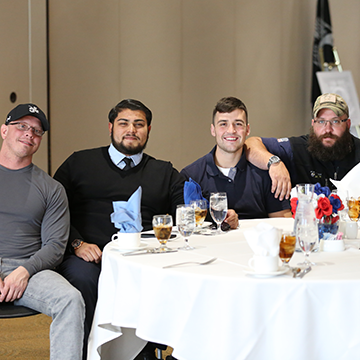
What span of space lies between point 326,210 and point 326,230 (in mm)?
86

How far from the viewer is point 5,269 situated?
223cm

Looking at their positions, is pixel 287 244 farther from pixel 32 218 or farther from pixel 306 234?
pixel 32 218

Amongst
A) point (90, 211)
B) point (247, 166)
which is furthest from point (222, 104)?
point (90, 211)

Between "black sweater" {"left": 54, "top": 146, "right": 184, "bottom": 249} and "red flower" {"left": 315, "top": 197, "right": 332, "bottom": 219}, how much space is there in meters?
1.23

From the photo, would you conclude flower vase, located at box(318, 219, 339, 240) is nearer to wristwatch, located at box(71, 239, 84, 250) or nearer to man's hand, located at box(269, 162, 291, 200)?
man's hand, located at box(269, 162, 291, 200)

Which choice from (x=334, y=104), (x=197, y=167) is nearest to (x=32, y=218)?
(x=197, y=167)

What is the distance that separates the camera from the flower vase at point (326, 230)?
1.77 meters

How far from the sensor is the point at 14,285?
2.09 metres

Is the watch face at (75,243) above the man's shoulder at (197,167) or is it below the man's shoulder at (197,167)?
below

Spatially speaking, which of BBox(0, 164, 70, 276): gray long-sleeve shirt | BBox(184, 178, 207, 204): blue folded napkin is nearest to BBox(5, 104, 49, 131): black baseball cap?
BBox(0, 164, 70, 276): gray long-sleeve shirt

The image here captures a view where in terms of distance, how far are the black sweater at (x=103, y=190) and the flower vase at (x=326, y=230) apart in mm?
1209

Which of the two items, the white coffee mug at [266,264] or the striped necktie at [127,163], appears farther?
the striped necktie at [127,163]

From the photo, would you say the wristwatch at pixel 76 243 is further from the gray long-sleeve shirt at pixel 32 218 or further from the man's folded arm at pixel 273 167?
the man's folded arm at pixel 273 167

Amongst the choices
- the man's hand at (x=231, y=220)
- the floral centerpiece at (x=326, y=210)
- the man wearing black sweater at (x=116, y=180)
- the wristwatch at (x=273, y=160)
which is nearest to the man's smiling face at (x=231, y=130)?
the wristwatch at (x=273, y=160)
